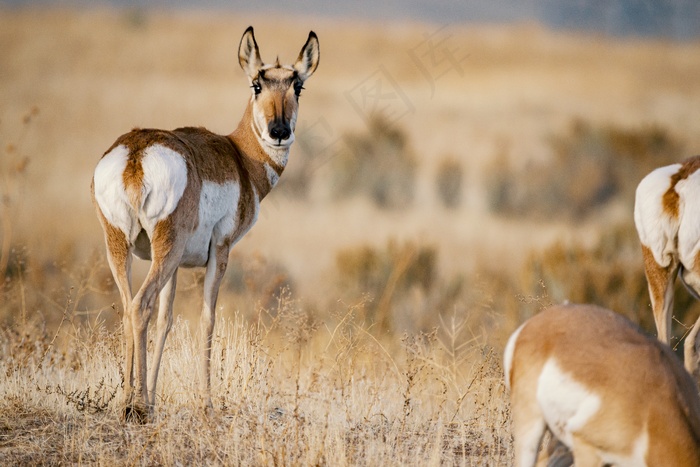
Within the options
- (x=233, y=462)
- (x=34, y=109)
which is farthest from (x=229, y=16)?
(x=233, y=462)

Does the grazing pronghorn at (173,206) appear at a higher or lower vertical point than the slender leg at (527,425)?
higher

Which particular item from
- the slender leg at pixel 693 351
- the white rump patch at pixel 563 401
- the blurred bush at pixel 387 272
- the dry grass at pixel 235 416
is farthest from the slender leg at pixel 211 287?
the blurred bush at pixel 387 272

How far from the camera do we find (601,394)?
203 inches

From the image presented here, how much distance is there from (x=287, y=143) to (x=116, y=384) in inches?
104

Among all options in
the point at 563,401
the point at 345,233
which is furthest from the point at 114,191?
the point at 345,233

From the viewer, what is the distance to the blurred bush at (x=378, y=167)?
2895cm

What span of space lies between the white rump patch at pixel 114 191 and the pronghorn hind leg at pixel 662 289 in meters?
4.36

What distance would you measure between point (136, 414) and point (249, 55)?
3.70 m

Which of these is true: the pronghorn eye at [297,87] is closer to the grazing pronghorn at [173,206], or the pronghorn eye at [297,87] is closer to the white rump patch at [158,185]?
the grazing pronghorn at [173,206]

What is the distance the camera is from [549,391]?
5277 millimetres

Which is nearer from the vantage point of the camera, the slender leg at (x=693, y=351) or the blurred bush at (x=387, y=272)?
the slender leg at (x=693, y=351)

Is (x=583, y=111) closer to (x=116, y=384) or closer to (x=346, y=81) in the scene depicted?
(x=346, y=81)

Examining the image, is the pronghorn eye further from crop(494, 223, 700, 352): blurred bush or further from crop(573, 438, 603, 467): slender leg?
crop(494, 223, 700, 352): blurred bush

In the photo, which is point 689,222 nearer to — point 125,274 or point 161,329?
point 161,329
